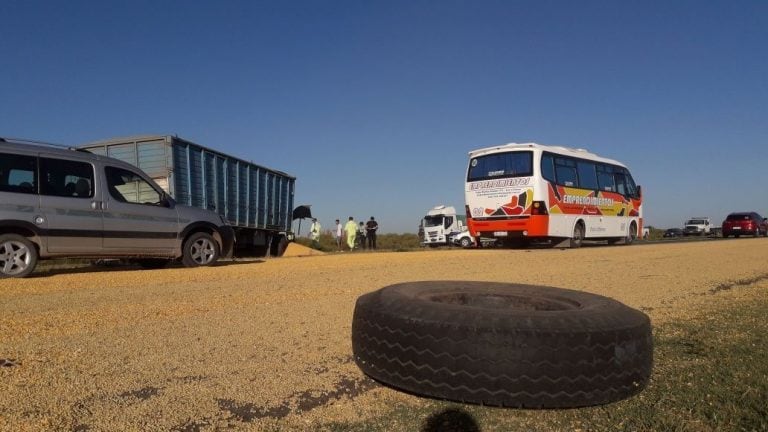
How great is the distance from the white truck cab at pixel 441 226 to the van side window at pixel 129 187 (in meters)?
26.5

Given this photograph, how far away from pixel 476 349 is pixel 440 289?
1247 millimetres

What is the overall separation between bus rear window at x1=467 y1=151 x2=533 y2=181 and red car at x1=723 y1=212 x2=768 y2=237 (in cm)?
3019

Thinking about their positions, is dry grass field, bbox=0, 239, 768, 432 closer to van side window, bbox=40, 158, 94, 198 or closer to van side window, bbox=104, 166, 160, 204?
van side window, bbox=40, 158, 94, 198

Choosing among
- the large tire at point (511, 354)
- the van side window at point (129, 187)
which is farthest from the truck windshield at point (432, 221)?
the large tire at point (511, 354)

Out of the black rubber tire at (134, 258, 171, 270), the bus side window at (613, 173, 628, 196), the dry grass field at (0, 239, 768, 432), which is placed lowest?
the dry grass field at (0, 239, 768, 432)

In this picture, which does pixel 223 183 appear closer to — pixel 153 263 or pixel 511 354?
pixel 153 263

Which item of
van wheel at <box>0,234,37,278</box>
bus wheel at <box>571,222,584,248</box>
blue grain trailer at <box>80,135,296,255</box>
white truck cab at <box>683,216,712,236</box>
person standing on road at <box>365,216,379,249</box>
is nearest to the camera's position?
van wheel at <box>0,234,37,278</box>

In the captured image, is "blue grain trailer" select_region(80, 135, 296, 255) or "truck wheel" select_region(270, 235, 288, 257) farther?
"truck wheel" select_region(270, 235, 288, 257)

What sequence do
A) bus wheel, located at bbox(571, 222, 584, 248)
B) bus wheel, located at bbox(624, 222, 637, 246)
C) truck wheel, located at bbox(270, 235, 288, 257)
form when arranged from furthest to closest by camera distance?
bus wheel, located at bbox(624, 222, 637, 246) → truck wheel, located at bbox(270, 235, 288, 257) → bus wheel, located at bbox(571, 222, 584, 248)

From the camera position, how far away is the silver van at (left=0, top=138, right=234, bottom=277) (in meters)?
7.20

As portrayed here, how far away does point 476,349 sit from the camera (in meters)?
2.38

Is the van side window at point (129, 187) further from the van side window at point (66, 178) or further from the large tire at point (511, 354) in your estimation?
the large tire at point (511, 354)

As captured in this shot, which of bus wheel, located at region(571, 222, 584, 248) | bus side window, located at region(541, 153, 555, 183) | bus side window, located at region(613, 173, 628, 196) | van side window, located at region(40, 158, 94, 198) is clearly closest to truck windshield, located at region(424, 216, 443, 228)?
bus side window, located at region(613, 173, 628, 196)

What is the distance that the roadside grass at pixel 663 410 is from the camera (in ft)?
7.26
